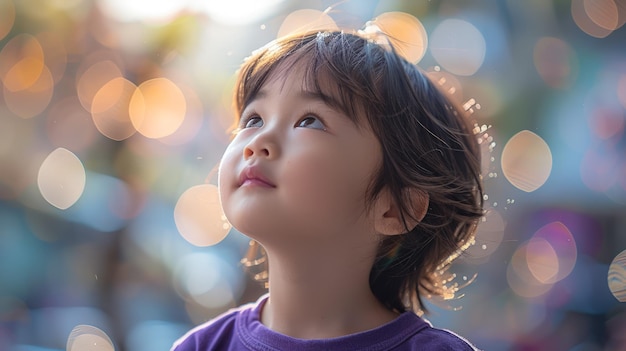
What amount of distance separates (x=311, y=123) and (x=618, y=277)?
2.38ft

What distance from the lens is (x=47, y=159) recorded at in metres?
1.20

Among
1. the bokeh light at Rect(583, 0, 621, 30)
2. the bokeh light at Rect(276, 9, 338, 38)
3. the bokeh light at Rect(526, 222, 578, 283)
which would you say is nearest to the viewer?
the bokeh light at Rect(276, 9, 338, 38)

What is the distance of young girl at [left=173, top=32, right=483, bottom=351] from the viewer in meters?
0.64

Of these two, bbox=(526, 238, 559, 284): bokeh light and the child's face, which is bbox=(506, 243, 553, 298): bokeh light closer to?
bbox=(526, 238, 559, 284): bokeh light

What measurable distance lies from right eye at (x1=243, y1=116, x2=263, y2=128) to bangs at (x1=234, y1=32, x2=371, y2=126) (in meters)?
0.02

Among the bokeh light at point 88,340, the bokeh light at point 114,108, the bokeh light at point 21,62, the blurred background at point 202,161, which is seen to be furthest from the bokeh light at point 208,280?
the bokeh light at point 21,62

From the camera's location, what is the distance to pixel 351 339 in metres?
0.67

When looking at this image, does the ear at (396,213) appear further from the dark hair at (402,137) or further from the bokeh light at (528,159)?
the bokeh light at (528,159)

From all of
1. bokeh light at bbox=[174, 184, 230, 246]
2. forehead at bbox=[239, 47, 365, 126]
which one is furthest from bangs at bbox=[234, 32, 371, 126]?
bokeh light at bbox=[174, 184, 230, 246]

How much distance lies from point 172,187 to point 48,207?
0.23m

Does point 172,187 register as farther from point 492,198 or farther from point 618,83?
point 618,83

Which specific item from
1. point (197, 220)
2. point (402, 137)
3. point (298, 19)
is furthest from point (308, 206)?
point (197, 220)

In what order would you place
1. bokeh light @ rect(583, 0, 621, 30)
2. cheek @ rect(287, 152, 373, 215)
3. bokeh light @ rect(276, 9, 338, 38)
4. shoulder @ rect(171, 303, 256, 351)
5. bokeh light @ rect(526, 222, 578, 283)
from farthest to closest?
1. bokeh light @ rect(526, 222, 578, 283)
2. bokeh light @ rect(583, 0, 621, 30)
3. bokeh light @ rect(276, 9, 338, 38)
4. shoulder @ rect(171, 303, 256, 351)
5. cheek @ rect(287, 152, 373, 215)

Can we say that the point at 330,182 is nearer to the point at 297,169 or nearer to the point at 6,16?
the point at 297,169
